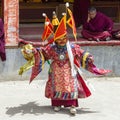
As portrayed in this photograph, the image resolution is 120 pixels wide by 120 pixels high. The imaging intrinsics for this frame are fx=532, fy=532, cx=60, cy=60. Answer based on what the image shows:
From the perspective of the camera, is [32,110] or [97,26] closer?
[32,110]

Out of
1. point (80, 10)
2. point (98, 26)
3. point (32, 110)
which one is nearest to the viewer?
point (32, 110)

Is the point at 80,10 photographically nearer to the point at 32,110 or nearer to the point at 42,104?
the point at 42,104

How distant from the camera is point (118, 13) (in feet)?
47.0

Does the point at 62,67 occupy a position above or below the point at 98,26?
below

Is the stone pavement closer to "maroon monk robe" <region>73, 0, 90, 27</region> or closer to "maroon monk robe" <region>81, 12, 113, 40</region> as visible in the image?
"maroon monk robe" <region>81, 12, 113, 40</region>

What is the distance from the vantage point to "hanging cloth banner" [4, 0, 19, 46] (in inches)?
366

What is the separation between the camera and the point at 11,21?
9.34 meters

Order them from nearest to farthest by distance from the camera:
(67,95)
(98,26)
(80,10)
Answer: (67,95) → (98,26) → (80,10)

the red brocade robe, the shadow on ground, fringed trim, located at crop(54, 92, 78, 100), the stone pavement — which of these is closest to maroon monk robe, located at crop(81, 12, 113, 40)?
the stone pavement

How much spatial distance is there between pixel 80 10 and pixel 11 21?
451 centimetres

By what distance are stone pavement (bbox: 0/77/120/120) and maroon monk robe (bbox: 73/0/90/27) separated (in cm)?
406

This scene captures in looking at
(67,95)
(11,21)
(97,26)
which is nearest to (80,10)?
(97,26)

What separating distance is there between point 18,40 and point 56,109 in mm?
2314

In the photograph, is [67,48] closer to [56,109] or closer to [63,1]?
[56,109]
